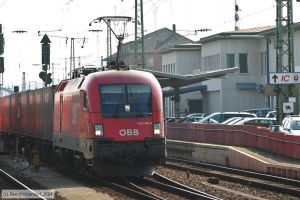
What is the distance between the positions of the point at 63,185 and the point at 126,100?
289 cm

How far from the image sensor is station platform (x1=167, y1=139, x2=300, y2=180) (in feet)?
72.6

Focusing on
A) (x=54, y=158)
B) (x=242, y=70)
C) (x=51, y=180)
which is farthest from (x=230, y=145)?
(x=242, y=70)

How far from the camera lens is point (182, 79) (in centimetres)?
4644

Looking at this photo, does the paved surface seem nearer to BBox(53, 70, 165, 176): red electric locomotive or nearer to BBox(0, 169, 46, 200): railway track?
BBox(0, 169, 46, 200): railway track

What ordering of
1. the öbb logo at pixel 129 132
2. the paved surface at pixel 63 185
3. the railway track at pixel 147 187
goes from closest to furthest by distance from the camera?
the railway track at pixel 147 187, the paved surface at pixel 63 185, the öbb logo at pixel 129 132

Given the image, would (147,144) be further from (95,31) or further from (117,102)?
(95,31)

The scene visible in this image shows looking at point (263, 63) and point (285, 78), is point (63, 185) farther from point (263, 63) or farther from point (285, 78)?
point (263, 63)

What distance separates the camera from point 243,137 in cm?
2814

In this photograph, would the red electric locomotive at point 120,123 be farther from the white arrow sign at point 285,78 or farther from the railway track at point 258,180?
the white arrow sign at point 285,78

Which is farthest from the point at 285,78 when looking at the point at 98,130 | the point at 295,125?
the point at 98,130

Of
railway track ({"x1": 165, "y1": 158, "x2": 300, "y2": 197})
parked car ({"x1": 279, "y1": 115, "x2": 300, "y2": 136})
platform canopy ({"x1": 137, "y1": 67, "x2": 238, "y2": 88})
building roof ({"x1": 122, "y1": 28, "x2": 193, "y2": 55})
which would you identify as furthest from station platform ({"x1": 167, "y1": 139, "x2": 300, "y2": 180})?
building roof ({"x1": 122, "y1": 28, "x2": 193, "y2": 55})

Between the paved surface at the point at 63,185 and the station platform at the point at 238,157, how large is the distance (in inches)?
235

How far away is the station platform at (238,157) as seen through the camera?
22.1m

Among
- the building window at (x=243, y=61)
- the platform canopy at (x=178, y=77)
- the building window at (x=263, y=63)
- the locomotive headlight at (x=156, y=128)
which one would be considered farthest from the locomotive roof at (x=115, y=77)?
the building window at (x=243, y=61)
